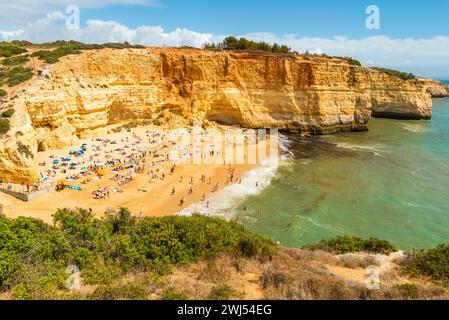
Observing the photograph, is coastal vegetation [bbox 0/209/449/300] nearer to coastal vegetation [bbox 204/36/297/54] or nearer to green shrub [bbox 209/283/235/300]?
green shrub [bbox 209/283/235/300]

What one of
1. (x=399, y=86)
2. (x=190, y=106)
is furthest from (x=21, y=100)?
(x=399, y=86)

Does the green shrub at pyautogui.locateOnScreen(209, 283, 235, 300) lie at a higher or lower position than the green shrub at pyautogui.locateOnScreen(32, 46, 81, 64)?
lower

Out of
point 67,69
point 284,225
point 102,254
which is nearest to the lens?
point 102,254

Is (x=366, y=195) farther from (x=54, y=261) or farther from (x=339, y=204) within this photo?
(x=54, y=261)

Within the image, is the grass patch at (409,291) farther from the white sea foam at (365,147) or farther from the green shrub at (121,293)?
the white sea foam at (365,147)

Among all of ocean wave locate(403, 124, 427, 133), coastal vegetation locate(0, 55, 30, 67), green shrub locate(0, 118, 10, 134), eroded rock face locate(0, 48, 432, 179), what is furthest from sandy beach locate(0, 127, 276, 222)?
ocean wave locate(403, 124, 427, 133)

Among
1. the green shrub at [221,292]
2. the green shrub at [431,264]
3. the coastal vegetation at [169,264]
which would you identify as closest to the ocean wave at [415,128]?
the green shrub at [431,264]

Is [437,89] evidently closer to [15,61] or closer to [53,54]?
[53,54]

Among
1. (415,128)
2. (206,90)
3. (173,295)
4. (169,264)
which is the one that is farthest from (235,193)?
(415,128)
